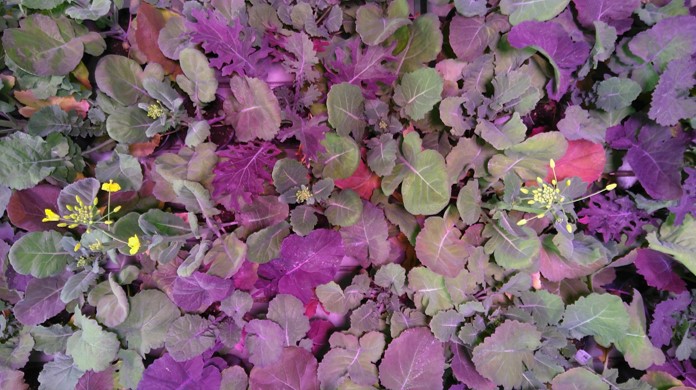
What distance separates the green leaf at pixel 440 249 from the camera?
0.90m

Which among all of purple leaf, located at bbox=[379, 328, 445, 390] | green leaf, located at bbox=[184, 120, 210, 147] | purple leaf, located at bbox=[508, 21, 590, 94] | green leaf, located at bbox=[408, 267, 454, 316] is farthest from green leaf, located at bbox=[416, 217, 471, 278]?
green leaf, located at bbox=[184, 120, 210, 147]

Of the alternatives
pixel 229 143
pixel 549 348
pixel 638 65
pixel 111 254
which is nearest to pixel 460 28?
pixel 638 65

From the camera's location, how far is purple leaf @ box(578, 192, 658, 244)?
3.08ft

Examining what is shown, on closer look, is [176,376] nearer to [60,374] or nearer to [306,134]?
[60,374]

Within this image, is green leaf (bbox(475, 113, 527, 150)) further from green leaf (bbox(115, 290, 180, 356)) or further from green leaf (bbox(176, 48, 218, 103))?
green leaf (bbox(115, 290, 180, 356))

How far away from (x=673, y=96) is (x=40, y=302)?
136 cm

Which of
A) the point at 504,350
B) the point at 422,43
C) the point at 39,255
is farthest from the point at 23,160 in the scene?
the point at 504,350

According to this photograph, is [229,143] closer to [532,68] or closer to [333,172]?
[333,172]

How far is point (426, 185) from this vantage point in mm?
882

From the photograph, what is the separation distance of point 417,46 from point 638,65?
459 mm

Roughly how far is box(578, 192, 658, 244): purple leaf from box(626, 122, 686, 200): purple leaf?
0.21 ft

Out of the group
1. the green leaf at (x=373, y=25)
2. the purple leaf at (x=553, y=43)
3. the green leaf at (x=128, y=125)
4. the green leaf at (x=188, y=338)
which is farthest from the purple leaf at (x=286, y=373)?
the purple leaf at (x=553, y=43)

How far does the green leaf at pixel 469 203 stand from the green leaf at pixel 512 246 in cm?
5

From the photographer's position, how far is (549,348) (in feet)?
3.10
